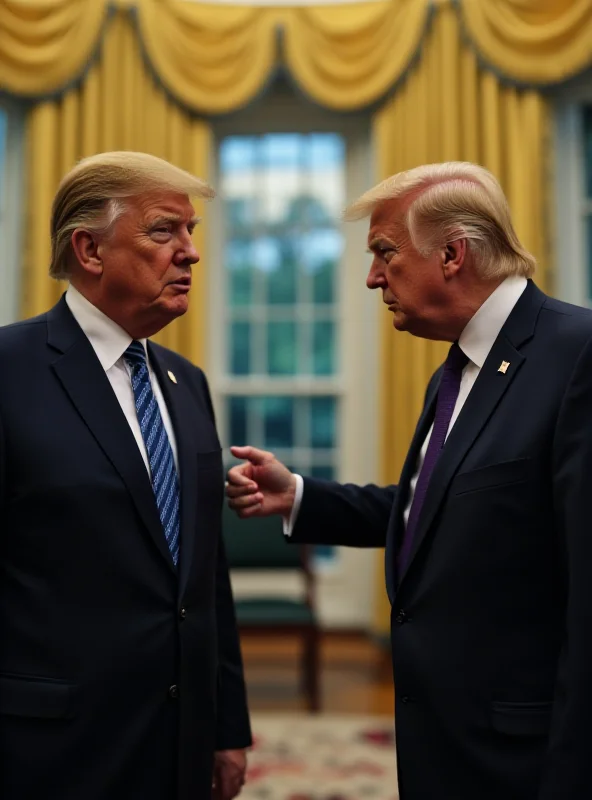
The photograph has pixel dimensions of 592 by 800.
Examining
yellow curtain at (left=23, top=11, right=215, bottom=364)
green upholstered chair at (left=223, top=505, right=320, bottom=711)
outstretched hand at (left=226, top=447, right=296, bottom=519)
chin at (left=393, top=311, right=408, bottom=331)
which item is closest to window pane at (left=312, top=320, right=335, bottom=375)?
yellow curtain at (left=23, top=11, right=215, bottom=364)

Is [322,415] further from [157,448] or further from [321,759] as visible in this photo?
[157,448]

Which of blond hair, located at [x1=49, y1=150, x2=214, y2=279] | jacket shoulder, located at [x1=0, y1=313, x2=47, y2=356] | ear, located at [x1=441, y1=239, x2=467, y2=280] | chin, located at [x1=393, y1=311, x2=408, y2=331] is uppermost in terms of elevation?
blond hair, located at [x1=49, y1=150, x2=214, y2=279]

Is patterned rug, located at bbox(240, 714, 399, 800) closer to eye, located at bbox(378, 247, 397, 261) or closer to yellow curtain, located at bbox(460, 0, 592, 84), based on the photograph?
eye, located at bbox(378, 247, 397, 261)

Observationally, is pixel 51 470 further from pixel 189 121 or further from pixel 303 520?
pixel 189 121

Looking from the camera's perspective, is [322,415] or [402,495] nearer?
[402,495]

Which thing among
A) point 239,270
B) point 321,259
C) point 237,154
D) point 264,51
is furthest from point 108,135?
point 321,259

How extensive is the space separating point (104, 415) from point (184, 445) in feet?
0.72

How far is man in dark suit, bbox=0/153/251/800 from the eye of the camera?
155 cm

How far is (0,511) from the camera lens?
61.7 inches

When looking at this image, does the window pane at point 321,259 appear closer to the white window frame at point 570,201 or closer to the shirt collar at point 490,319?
the white window frame at point 570,201

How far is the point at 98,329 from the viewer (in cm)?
177

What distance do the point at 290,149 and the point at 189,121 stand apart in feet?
2.50

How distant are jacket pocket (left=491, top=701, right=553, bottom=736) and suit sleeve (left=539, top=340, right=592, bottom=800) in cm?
7

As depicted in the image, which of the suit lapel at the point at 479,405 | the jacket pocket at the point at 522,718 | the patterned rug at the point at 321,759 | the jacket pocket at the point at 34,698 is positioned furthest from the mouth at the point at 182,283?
the patterned rug at the point at 321,759
